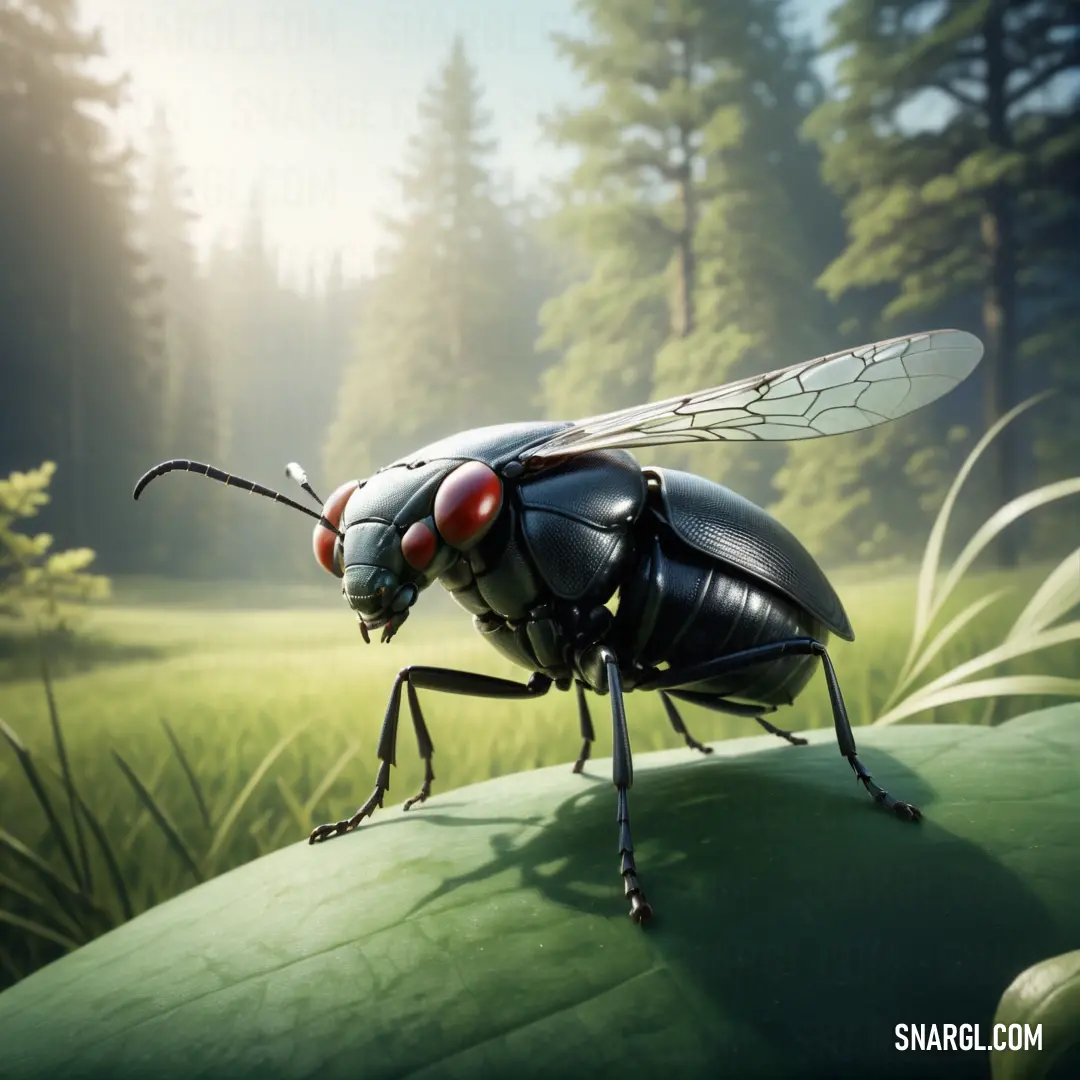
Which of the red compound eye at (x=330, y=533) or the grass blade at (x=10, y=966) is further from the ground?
the red compound eye at (x=330, y=533)

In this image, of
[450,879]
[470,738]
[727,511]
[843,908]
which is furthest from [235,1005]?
[470,738]

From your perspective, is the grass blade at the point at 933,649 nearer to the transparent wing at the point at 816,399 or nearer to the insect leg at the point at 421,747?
the transparent wing at the point at 816,399

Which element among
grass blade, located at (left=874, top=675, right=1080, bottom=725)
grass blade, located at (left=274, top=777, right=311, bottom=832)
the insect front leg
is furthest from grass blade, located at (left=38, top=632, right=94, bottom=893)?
grass blade, located at (left=874, top=675, right=1080, bottom=725)

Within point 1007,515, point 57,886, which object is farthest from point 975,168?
point 57,886

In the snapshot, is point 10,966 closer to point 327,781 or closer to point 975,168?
point 327,781

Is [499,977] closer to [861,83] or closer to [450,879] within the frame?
[450,879]

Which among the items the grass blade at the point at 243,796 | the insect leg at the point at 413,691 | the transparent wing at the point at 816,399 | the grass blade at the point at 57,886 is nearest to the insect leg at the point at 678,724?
the insect leg at the point at 413,691
